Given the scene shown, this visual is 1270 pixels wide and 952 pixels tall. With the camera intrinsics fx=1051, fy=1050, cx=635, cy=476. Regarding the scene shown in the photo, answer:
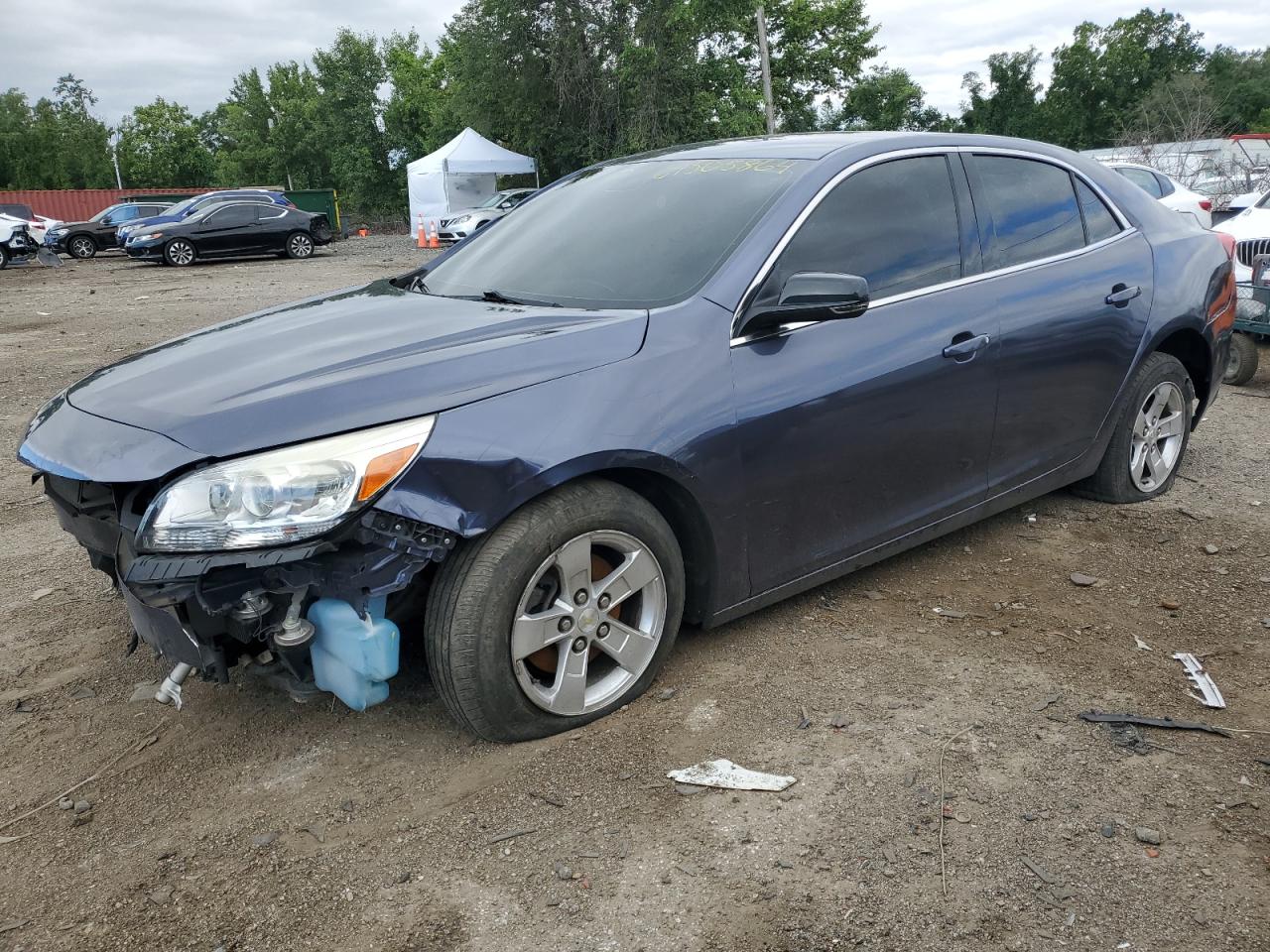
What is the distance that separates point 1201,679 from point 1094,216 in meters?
2.06

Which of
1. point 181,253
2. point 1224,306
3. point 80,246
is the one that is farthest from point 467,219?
point 1224,306

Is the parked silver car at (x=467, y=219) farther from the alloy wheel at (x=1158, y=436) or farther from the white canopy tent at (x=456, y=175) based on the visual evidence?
the alloy wheel at (x=1158, y=436)

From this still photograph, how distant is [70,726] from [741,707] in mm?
2024

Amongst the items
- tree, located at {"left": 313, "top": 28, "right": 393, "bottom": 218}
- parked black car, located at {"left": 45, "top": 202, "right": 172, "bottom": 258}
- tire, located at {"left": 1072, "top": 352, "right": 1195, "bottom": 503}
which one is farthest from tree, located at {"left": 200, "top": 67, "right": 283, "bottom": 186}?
tire, located at {"left": 1072, "top": 352, "right": 1195, "bottom": 503}

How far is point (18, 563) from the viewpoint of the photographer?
15.0 feet

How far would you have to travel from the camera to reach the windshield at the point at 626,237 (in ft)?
11.0

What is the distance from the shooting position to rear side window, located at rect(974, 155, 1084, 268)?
3992 mm

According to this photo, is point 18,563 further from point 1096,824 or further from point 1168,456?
point 1168,456

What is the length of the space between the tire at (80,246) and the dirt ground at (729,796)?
91.4 feet

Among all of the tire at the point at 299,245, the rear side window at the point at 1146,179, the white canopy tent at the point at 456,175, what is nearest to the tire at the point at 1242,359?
the rear side window at the point at 1146,179

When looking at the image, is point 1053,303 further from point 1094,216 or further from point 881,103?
point 881,103

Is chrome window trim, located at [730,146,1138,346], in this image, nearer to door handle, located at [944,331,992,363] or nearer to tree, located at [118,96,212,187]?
door handle, located at [944,331,992,363]

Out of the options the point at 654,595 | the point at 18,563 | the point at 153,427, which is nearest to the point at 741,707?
the point at 654,595

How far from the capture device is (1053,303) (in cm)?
404
